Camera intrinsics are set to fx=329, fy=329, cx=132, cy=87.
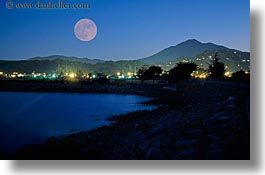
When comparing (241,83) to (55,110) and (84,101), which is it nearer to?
(55,110)

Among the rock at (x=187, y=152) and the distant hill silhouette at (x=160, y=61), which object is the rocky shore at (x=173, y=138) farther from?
the distant hill silhouette at (x=160, y=61)

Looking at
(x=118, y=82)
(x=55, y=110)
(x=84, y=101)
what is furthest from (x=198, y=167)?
(x=84, y=101)

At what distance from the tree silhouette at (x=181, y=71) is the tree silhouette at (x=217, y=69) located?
9.1 inches

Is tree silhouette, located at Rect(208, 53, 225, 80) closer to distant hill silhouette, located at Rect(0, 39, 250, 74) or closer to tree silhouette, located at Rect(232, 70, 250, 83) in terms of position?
distant hill silhouette, located at Rect(0, 39, 250, 74)

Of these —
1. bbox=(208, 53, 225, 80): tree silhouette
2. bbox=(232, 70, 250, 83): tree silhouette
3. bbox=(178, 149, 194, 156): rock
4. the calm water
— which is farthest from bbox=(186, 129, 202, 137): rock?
the calm water

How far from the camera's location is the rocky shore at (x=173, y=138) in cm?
353

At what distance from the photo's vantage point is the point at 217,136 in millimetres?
3627

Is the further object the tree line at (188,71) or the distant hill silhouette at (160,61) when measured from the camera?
the tree line at (188,71)

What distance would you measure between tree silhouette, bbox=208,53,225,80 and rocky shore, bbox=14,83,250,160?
7.6 inches

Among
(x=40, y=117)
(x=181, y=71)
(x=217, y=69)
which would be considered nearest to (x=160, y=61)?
(x=181, y=71)

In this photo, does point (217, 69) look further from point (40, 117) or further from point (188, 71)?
point (40, 117)

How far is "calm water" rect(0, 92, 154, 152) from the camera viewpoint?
13.2 feet

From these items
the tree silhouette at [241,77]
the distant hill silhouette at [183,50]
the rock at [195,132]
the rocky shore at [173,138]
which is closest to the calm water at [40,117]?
the rocky shore at [173,138]

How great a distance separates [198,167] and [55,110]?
90.1 inches
